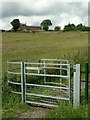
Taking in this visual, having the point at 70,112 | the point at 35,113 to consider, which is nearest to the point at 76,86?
the point at 70,112

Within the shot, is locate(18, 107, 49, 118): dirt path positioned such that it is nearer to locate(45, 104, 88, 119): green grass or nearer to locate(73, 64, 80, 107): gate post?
locate(45, 104, 88, 119): green grass

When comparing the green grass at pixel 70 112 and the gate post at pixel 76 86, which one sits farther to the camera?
the gate post at pixel 76 86

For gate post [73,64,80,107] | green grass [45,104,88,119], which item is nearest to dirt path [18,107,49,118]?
green grass [45,104,88,119]

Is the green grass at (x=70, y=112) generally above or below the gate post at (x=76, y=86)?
below

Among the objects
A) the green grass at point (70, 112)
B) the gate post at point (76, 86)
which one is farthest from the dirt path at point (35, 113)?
the gate post at point (76, 86)

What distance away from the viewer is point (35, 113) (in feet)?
27.6

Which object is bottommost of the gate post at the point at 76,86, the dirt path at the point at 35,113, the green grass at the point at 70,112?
the dirt path at the point at 35,113

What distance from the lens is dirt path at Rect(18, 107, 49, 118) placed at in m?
8.11

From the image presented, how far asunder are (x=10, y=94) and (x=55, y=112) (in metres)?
2.96

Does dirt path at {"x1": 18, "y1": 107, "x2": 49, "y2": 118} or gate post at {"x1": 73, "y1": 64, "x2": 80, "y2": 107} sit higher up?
gate post at {"x1": 73, "y1": 64, "x2": 80, "y2": 107}

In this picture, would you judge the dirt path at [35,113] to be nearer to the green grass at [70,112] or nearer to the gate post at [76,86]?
the green grass at [70,112]

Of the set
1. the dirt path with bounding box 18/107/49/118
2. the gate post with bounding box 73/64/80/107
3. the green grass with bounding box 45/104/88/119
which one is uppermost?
the gate post with bounding box 73/64/80/107

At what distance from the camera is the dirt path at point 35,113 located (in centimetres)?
811

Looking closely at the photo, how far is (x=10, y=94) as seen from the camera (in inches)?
400
